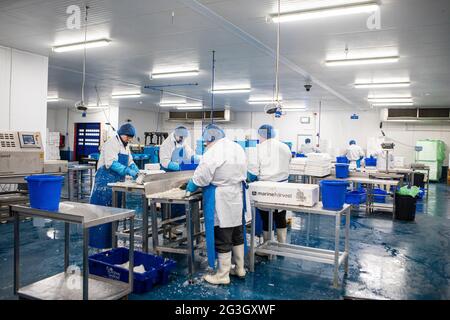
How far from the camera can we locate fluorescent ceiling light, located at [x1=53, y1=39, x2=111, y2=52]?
4998 millimetres

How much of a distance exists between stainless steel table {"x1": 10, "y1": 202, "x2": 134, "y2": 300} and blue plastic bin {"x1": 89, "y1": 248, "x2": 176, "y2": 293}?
0.24ft

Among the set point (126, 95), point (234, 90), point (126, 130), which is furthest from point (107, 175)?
point (126, 95)

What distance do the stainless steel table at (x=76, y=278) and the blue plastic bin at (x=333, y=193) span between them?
1606 millimetres

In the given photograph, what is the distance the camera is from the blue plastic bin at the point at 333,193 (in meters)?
2.90

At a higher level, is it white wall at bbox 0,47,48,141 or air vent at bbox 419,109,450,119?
air vent at bbox 419,109,450,119

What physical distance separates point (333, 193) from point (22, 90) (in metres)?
5.32

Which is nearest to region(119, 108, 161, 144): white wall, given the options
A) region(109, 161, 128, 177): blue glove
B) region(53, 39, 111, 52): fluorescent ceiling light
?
region(53, 39, 111, 52): fluorescent ceiling light

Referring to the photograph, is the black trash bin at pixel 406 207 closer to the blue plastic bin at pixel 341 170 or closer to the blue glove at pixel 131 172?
the blue plastic bin at pixel 341 170

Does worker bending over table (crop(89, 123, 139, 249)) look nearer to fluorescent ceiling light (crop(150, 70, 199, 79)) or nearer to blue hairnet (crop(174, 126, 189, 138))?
blue hairnet (crop(174, 126, 189, 138))

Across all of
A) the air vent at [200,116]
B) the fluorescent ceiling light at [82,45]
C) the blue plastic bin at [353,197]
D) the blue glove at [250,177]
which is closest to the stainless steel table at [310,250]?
the blue glove at [250,177]
